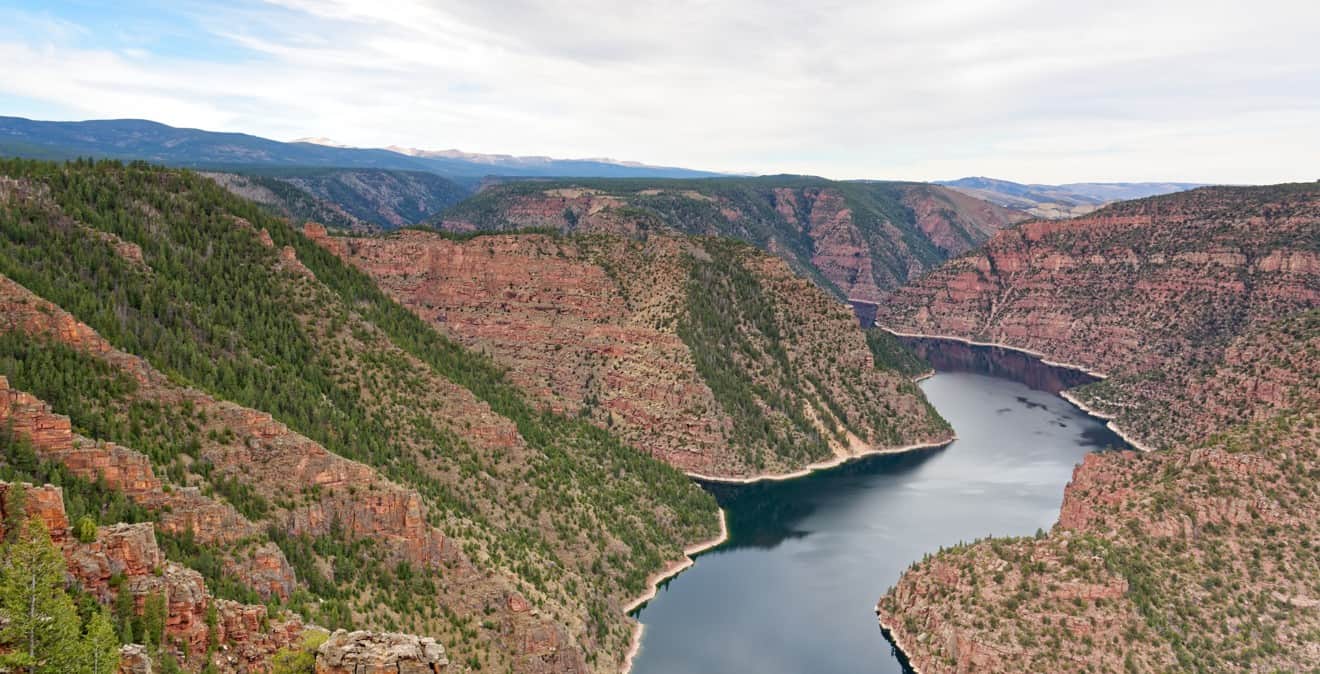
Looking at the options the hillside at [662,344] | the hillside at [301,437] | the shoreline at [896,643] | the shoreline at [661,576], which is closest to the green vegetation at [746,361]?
the hillside at [662,344]

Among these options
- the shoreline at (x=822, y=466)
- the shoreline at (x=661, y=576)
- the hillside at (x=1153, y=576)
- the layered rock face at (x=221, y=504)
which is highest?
the layered rock face at (x=221, y=504)

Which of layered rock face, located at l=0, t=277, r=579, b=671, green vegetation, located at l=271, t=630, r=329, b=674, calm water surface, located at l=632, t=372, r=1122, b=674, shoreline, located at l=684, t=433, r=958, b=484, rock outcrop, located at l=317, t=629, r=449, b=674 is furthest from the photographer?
shoreline, located at l=684, t=433, r=958, b=484

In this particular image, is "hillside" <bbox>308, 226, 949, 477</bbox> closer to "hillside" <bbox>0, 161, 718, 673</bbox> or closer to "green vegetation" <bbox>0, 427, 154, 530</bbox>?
"hillside" <bbox>0, 161, 718, 673</bbox>

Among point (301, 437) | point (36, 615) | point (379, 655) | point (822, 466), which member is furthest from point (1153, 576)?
point (36, 615)

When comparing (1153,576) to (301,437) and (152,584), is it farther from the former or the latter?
(152,584)

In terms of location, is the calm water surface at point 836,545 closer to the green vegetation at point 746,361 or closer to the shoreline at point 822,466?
the shoreline at point 822,466

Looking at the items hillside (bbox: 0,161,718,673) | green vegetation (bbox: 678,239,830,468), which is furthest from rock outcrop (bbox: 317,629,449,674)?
green vegetation (bbox: 678,239,830,468)

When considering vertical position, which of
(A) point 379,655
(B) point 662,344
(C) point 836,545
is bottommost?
(C) point 836,545
